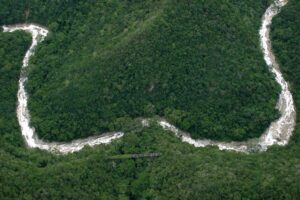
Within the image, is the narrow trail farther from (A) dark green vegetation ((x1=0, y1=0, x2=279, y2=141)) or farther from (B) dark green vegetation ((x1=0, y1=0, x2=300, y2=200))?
(B) dark green vegetation ((x1=0, y1=0, x2=300, y2=200))

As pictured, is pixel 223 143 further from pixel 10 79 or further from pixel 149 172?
pixel 10 79

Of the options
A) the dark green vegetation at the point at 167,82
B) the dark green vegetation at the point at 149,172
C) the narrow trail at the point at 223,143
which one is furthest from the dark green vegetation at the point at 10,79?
the dark green vegetation at the point at 167,82

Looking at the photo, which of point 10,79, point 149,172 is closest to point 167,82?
point 149,172

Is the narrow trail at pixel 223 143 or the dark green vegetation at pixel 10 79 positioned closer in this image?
the narrow trail at pixel 223 143

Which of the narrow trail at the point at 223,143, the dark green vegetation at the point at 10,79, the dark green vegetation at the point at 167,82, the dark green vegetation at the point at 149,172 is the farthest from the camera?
the dark green vegetation at the point at 10,79

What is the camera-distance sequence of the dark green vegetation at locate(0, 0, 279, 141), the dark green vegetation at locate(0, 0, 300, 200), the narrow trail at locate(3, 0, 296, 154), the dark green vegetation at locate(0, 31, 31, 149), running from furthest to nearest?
the dark green vegetation at locate(0, 31, 31, 149), the dark green vegetation at locate(0, 0, 279, 141), the narrow trail at locate(3, 0, 296, 154), the dark green vegetation at locate(0, 0, 300, 200)

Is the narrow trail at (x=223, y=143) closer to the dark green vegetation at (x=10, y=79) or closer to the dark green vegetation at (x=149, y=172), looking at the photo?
the dark green vegetation at (x=10, y=79)

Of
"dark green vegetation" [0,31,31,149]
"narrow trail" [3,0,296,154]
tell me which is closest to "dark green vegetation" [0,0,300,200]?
"dark green vegetation" [0,31,31,149]
